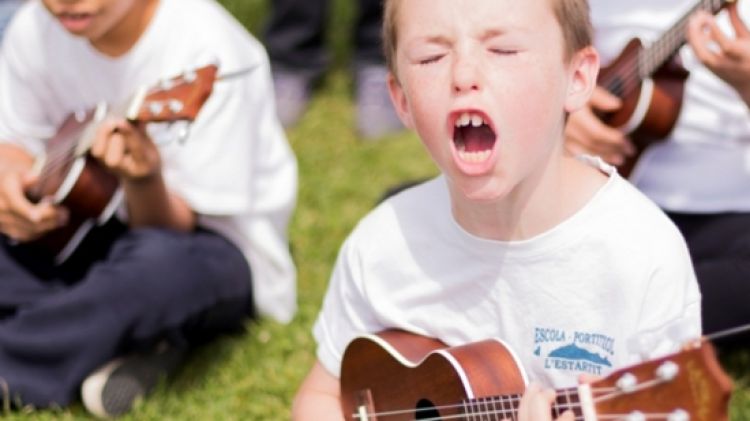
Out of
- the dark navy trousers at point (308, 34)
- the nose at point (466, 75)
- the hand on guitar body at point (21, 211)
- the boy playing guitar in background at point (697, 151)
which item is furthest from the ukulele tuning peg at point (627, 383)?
the dark navy trousers at point (308, 34)

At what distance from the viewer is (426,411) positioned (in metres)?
2.28

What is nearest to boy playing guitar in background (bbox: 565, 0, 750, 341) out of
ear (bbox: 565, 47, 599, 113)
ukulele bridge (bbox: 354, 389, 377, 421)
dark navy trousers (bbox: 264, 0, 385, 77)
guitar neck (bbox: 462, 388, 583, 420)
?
ear (bbox: 565, 47, 599, 113)

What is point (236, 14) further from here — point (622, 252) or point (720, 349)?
point (622, 252)

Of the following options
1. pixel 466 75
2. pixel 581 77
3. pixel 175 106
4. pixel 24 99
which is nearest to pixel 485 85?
pixel 466 75

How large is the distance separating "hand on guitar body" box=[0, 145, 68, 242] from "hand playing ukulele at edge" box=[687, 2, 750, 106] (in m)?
1.38

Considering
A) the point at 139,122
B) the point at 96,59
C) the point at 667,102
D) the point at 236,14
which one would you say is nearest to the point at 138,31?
the point at 96,59

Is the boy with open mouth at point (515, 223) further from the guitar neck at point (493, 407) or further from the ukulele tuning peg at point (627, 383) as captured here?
the ukulele tuning peg at point (627, 383)

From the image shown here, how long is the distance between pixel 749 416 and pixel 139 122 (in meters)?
1.38

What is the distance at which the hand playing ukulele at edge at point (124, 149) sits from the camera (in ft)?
9.59

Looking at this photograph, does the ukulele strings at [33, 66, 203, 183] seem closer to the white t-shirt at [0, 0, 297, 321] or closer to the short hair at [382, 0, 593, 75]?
the white t-shirt at [0, 0, 297, 321]

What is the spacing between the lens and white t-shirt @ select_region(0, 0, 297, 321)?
3186 millimetres

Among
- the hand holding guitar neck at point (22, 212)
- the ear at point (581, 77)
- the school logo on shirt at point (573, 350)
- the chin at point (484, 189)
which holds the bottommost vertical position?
the school logo on shirt at point (573, 350)

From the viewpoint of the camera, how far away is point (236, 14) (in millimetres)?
5590

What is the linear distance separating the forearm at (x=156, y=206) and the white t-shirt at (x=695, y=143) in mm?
1006
